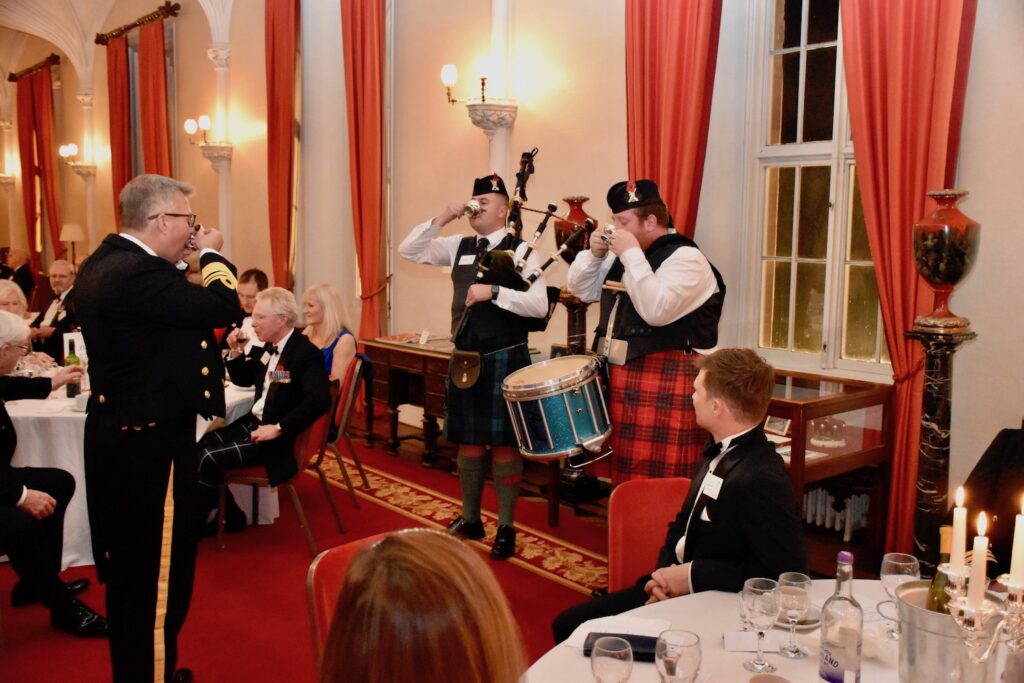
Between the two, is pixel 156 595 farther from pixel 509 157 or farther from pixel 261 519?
pixel 509 157

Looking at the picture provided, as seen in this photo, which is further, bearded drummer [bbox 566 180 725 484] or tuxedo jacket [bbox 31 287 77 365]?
tuxedo jacket [bbox 31 287 77 365]

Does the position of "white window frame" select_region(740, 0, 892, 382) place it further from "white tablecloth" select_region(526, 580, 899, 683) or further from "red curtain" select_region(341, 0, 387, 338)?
"red curtain" select_region(341, 0, 387, 338)

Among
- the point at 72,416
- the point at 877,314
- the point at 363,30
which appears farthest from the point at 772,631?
the point at 363,30

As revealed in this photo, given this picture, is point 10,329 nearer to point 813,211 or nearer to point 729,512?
point 729,512

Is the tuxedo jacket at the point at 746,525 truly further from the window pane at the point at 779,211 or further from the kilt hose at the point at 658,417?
the window pane at the point at 779,211

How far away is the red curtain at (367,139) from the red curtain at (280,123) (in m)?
0.78

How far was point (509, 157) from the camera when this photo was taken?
19.9 ft

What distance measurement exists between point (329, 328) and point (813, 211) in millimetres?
2694

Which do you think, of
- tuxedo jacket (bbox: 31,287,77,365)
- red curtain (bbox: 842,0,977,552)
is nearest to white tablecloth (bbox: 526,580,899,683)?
red curtain (bbox: 842,0,977,552)

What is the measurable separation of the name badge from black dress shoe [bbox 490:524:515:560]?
2.06m

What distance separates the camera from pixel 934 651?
1437mm

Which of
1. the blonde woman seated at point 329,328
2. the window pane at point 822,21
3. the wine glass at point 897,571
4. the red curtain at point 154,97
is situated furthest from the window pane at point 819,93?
the red curtain at point 154,97

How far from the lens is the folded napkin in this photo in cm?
179

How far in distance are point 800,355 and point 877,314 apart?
471 mm
